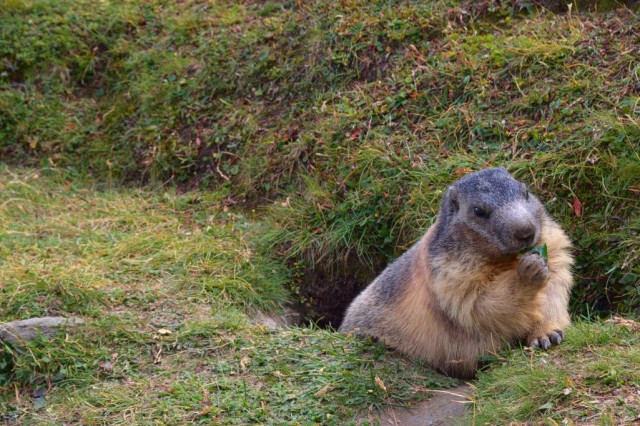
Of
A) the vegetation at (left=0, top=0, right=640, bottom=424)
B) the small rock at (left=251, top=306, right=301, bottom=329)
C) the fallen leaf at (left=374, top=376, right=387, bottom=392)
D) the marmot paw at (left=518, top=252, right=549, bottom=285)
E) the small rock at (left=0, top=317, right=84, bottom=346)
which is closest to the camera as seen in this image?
the marmot paw at (left=518, top=252, right=549, bottom=285)

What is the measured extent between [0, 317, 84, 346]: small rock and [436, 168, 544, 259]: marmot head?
300cm

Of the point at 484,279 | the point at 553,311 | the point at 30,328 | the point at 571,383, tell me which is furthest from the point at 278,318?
the point at 571,383

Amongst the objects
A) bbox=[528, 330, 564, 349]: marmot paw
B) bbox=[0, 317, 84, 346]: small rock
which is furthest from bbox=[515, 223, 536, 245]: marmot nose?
bbox=[0, 317, 84, 346]: small rock

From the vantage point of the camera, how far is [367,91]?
9305 mm

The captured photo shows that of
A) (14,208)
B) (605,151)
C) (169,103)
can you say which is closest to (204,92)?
(169,103)

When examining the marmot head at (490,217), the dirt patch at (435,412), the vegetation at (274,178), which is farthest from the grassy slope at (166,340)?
the marmot head at (490,217)

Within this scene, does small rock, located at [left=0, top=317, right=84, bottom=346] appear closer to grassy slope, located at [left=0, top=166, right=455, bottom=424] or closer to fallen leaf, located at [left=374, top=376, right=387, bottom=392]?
grassy slope, located at [left=0, top=166, right=455, bottom=424]

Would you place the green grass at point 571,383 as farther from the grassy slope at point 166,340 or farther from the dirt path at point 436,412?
the grassy slope at point 166,340

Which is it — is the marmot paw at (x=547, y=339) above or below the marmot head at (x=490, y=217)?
below

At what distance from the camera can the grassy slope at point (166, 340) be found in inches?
235

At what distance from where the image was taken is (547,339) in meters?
5.81

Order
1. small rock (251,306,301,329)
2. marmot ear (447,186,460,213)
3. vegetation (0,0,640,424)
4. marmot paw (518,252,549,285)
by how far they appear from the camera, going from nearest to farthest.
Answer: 1. marmot paw (518,252,549,285)
2. marmot ear (447,186,460,213)
3. vegetation (0,0,640,424)
4. small rock (251,306,301,329)

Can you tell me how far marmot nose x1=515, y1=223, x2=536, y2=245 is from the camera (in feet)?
18.2

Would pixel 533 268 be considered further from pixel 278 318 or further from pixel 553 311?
pixel 278 318
